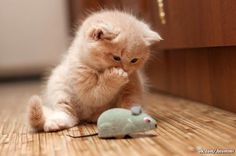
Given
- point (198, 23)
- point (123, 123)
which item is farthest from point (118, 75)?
point (198, 23)

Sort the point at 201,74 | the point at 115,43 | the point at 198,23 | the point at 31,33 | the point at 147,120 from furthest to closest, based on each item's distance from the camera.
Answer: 1. the point at 31,33
2. the point at 201,74
3. the point at 198,23
4. the point at 115,43
5. the point at 147,120

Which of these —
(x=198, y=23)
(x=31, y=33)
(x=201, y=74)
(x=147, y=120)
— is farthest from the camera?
(x=31, y=33)

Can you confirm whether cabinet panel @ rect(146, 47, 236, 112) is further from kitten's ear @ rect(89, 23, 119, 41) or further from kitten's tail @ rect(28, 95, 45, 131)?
kitten's tail @ rect(28, 95, 45, 131)

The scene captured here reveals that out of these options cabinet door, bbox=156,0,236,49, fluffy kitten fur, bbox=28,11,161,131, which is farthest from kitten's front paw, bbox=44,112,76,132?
cabinet door, bbox=156,0,236,49

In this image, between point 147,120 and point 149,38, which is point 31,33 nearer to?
point 149,38

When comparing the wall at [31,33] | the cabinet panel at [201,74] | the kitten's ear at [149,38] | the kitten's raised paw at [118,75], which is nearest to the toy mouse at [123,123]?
the kitten's raised paw at [118,75]

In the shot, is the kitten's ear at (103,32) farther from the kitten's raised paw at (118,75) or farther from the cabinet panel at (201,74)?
the cabinet panel at (201,74)
